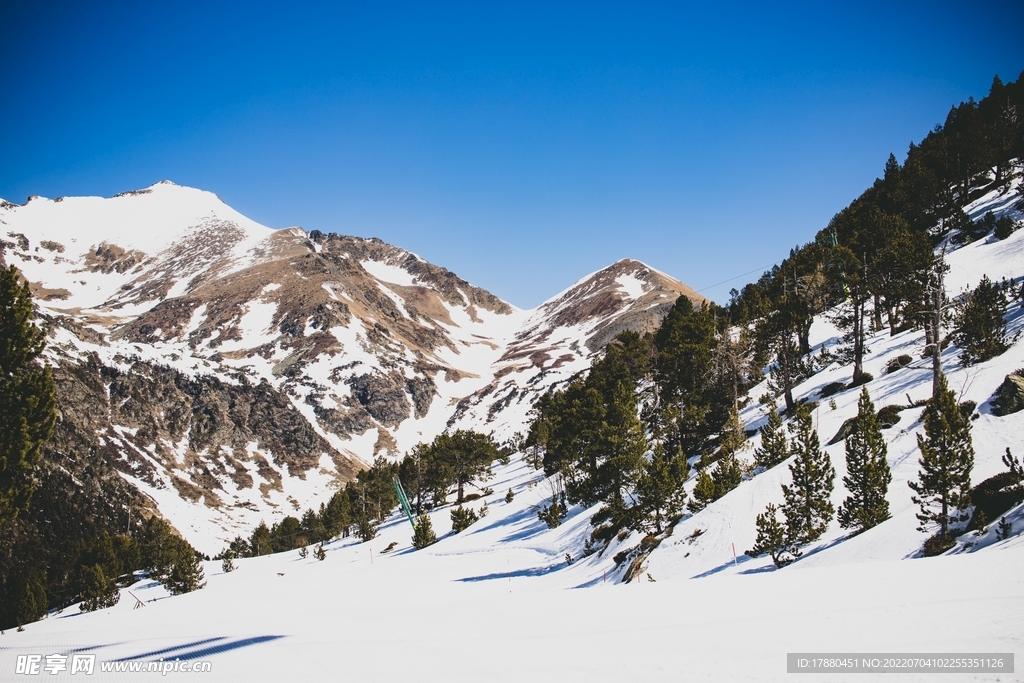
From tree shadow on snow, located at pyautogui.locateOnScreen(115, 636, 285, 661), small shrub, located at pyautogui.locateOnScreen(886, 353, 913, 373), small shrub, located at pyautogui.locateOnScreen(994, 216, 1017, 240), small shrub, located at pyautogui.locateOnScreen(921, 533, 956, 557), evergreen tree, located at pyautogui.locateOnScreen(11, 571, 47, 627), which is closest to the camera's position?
tree shadow on snow, located at pyautogui.locateOnScreen(115, 636, 285, 661)

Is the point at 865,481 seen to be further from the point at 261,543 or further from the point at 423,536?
the point at 261,543

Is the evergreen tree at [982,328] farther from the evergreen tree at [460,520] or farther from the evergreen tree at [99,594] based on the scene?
the evergreen tree at [99,594]

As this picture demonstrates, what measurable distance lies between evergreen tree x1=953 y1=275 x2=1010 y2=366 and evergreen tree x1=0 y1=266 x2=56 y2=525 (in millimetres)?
45516

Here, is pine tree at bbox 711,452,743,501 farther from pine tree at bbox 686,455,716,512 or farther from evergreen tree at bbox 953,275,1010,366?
evergreen tree at bbox 953,275,1010,366

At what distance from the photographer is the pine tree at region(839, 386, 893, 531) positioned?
770 inches

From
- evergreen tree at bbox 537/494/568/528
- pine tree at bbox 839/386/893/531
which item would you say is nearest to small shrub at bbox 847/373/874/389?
pine tree at bbox 839/386/893/531

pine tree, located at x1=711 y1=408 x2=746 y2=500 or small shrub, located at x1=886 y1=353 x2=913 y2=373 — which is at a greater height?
small shrub, located at x1=886 y1=353 x2=913 y2=373

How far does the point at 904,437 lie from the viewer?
25.3m

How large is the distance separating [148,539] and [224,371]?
113m

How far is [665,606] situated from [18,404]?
79.2 feet

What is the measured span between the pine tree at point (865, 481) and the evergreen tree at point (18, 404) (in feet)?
102

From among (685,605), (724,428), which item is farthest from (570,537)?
(685,605)

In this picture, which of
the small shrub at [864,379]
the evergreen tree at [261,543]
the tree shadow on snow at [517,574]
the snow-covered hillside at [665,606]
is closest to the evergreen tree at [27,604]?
the evergreen tree at [261,543]

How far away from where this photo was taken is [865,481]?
787 inches
